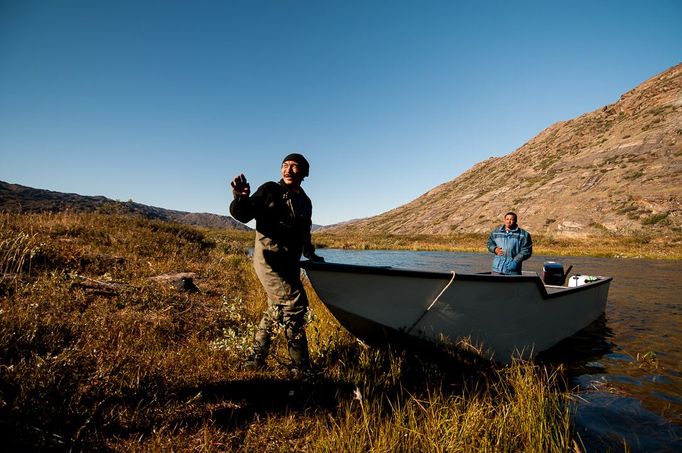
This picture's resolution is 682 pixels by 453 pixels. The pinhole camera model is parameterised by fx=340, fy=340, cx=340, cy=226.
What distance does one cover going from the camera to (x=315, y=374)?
3.84 metres

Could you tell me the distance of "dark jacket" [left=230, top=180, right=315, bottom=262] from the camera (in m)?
3.47

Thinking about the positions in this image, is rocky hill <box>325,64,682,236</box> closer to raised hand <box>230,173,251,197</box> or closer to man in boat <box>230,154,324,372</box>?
man in boat <box>230,154,324,372</box>

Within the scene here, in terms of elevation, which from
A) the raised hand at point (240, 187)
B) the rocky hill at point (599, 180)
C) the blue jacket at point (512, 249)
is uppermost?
the rocky hill at point (599, 180)

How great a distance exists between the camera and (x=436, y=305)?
471 cm

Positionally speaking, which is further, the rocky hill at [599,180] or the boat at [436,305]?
the rocky hill at [599,180]

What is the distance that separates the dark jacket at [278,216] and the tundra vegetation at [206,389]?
0.85 metres

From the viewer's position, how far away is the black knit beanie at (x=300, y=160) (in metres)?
3.96

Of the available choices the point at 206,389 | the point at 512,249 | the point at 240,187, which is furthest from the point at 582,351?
the point at 240,187

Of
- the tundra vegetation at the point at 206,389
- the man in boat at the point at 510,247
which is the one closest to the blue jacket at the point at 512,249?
the man in boat at the point at 510,247

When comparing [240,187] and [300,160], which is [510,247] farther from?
[240,187]

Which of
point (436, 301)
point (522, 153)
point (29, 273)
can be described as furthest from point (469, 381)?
point (522, 153)

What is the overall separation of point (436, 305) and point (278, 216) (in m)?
2.54

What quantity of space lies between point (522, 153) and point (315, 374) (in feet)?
378

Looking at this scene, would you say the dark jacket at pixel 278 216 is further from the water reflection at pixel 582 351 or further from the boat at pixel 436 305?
the water reflection at pixel 582 351
